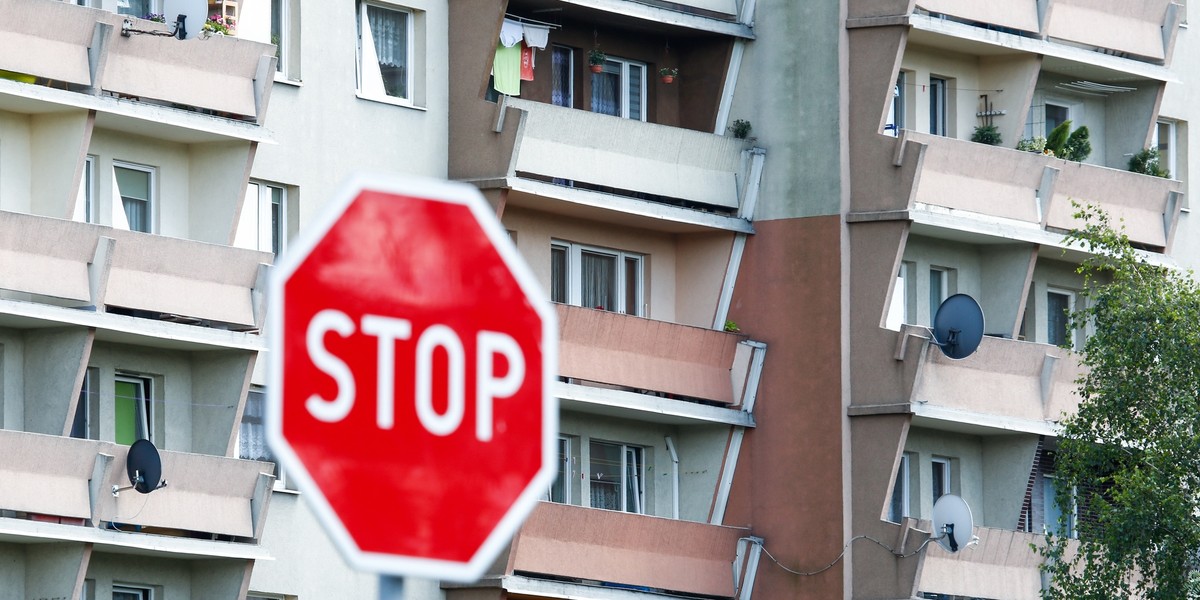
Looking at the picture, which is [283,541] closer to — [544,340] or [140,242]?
[140,242]

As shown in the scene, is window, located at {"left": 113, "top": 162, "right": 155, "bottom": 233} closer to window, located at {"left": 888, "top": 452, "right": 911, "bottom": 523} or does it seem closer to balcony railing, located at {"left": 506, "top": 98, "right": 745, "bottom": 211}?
balcony railing, located at {"left": 506, "top": 98, "right": 745, "bottom": 211}

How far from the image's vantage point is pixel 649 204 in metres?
39.3

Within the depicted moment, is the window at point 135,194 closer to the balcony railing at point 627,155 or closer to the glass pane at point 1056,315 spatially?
the balcony railing at point 627,155

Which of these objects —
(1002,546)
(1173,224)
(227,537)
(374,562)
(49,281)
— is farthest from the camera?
(1173,224)

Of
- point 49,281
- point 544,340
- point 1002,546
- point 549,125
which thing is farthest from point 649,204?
point 544,340

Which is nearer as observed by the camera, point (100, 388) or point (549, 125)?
point (100, 388)

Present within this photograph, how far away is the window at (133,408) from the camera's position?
33.4 m

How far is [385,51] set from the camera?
3672 centimetres

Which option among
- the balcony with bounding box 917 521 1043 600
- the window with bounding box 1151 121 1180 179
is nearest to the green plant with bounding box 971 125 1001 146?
the window with bounding box 1151 121 1180 179

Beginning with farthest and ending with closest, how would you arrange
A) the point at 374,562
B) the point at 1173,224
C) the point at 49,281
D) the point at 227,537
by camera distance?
1. the point at 1173,224
2. the point at 227,537
3. the point at 49,281
4. the point at 374,562

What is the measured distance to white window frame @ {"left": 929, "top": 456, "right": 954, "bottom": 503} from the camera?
4241 cm

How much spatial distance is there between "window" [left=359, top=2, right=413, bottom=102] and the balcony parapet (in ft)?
13.4

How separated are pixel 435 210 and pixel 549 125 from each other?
32078mm

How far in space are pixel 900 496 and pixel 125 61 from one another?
51.7ft
